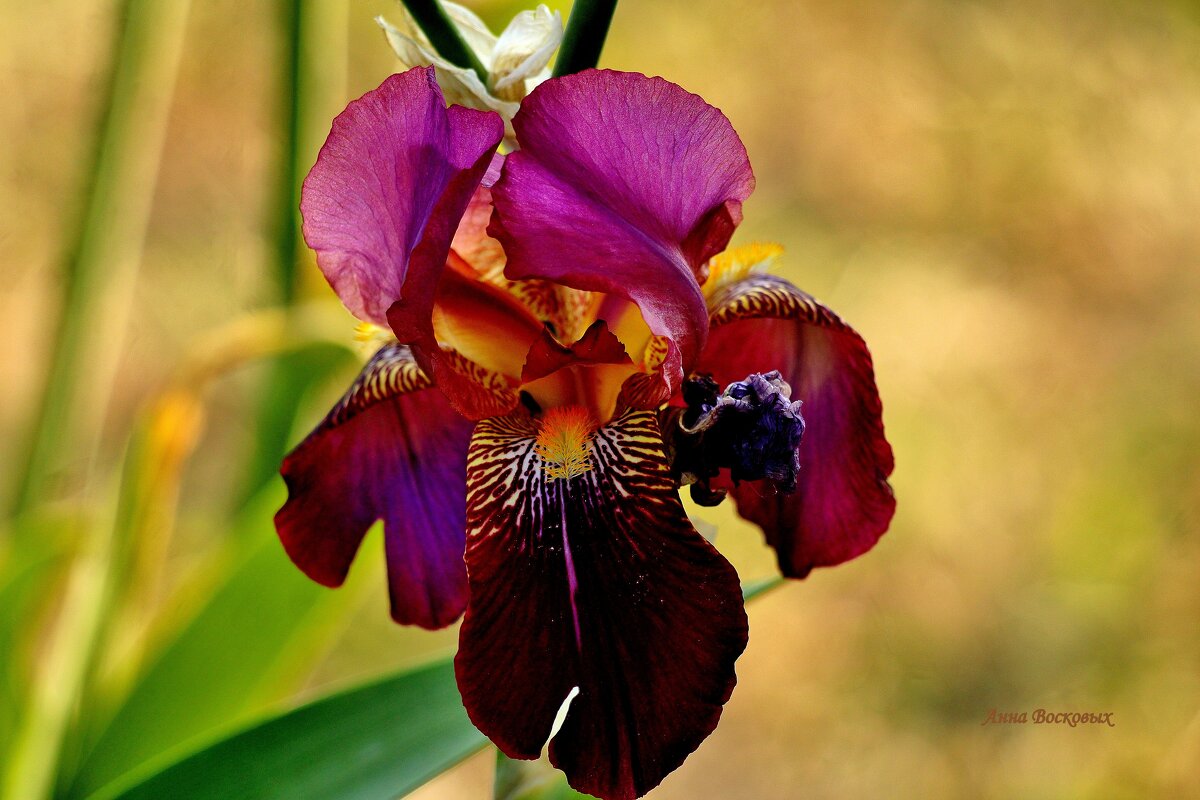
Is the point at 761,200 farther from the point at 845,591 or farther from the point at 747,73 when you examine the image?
the point at 845,591

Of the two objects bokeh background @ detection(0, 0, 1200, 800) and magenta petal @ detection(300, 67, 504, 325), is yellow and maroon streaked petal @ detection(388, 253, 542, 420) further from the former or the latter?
bokeh background @ detection(0, 0, 1200, 800)

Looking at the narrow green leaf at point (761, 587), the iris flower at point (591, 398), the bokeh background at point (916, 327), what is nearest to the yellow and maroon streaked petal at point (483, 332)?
the iris flower at point (591, 398)

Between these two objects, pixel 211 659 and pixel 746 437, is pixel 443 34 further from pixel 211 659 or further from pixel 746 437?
pixel 211 659

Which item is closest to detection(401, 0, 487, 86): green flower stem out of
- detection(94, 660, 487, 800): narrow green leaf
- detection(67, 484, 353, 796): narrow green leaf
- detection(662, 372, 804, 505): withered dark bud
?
detection(662, 372, 804, 505): withered dark bud

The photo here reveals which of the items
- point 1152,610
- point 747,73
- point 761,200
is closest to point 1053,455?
point 1152,610

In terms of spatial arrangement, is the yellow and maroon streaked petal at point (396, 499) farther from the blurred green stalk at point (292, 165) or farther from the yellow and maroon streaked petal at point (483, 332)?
the blurred green stalk at point (292, 165)

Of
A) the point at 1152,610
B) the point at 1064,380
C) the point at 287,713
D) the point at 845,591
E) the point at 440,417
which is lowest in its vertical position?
the point at 845,591

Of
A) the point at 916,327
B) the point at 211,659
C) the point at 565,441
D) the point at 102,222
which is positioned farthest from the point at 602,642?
the point at 916,327
